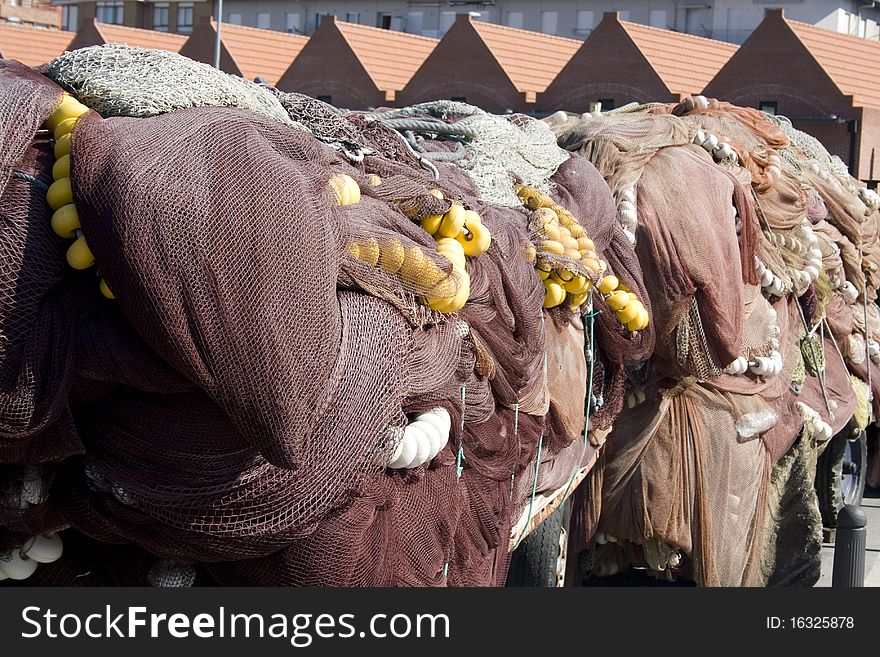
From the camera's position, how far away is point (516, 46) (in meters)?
33.6

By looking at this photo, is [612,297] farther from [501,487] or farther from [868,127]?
[868,127]

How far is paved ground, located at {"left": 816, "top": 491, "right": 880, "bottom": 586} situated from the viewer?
6.82 meters

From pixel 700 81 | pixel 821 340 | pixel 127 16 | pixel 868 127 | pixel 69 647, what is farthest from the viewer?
pixel 127 16

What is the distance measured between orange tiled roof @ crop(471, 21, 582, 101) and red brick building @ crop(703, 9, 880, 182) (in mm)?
5269

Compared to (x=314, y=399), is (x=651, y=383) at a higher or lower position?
lower

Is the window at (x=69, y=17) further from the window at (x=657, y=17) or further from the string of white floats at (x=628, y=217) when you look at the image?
the string of white floats at (x=628, y=217)

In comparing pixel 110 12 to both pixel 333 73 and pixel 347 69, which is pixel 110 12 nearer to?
pixel 333 73

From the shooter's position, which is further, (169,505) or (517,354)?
(517,354)

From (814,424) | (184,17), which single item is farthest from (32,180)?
(184,17)

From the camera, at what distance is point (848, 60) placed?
28.5 meters

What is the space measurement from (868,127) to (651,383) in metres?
22.2

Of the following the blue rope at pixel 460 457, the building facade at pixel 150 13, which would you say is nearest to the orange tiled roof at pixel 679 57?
the building facade at pixel 150 13

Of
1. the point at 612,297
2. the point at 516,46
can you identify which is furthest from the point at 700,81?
the point at 612,297

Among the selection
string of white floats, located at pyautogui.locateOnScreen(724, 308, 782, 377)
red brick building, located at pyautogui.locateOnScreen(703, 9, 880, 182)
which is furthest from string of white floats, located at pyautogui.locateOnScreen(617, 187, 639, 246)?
red brick building, located at pyautogui.locateOnScreen(703, 9, 880, 182)
